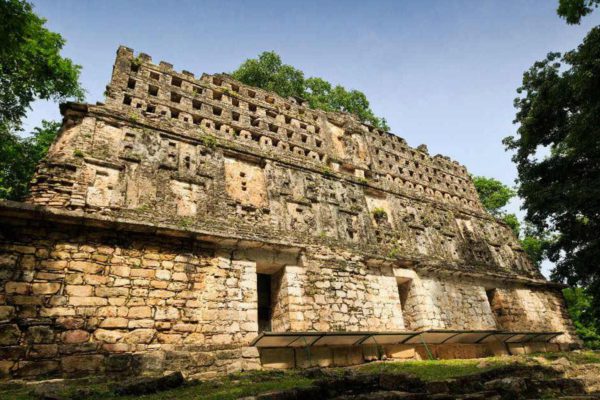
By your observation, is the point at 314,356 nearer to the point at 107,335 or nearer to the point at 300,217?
the point at 300,217

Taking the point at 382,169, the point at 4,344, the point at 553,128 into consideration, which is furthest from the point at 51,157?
the point at 553,128

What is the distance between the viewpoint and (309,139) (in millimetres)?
13633

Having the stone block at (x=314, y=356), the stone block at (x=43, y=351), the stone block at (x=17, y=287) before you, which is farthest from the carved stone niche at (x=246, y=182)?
the stone block at (x=43, y=351)

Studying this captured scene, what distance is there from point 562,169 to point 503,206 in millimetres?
11024

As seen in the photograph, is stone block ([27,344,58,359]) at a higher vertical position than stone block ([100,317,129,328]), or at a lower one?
lower

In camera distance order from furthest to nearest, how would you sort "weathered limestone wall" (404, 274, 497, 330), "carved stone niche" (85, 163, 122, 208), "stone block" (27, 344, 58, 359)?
"weathered limestone wall" (404, 274, 497, 330)
"carved stone niche" (85, 163, 122, 208)
"stone block" (27, 344, 58, 359)

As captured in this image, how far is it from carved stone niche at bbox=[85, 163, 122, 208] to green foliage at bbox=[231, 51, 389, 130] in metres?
13.4

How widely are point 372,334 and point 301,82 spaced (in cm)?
1777

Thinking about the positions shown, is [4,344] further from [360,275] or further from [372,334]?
[360,275]

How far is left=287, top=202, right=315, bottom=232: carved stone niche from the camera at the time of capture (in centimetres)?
1008

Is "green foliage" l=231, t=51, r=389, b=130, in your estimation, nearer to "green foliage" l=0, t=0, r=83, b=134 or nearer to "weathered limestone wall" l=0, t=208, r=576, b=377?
"green foliage" l=0, t=0, r=83, b=134

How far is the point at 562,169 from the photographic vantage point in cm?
1298

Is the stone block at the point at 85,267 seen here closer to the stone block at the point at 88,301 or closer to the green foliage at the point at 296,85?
the stone block at the point at 88,301

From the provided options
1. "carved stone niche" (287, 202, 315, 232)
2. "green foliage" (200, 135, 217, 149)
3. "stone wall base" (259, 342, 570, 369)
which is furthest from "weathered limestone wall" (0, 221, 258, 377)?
"green foliage" (200, 135, 217, 149)
